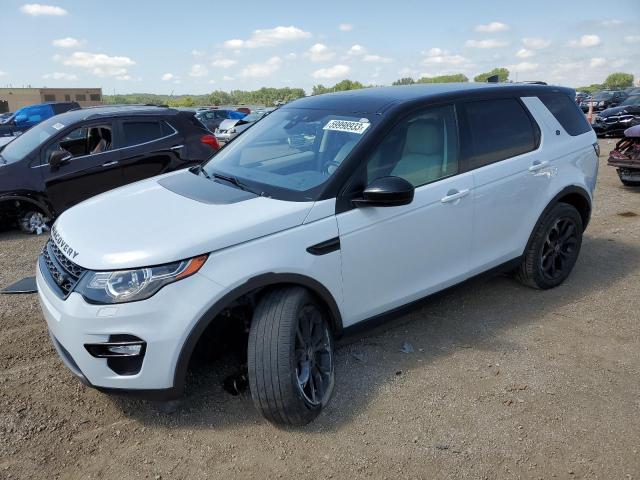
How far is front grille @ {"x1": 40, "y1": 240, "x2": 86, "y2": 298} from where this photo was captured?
2.64 metres

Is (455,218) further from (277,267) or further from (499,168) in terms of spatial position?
(277,267)

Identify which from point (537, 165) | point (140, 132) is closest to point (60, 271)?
point (537, 165)

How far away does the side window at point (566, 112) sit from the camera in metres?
4.38

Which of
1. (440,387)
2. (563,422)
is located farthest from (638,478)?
(440,387)

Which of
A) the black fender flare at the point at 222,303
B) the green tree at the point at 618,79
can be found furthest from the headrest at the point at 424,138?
the green tree at the point at 618,79

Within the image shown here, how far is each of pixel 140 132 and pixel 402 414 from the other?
606 cm

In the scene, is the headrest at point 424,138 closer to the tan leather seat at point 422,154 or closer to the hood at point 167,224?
the tan leather seat at point 422,154

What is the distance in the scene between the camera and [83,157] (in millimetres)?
7074

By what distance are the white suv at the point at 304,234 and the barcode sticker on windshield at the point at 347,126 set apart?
0.04ft

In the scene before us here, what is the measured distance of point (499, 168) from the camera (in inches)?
149

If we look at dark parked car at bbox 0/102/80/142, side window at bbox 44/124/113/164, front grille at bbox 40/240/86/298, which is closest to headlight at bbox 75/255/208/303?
front grille at bbox 40/240/86/298

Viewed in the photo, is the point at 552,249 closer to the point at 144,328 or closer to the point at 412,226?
the point at 412,226

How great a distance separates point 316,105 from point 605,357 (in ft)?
8.82

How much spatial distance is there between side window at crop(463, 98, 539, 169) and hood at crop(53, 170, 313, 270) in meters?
1.52
